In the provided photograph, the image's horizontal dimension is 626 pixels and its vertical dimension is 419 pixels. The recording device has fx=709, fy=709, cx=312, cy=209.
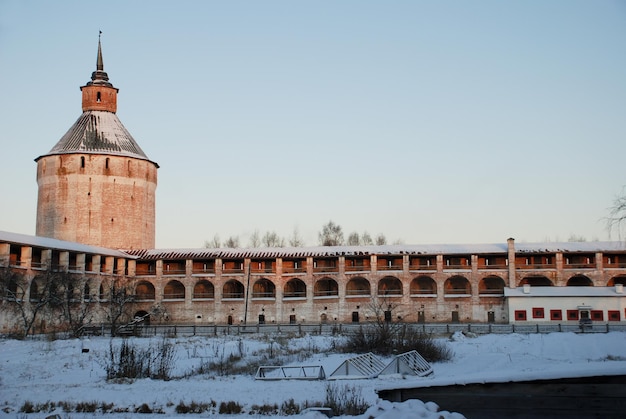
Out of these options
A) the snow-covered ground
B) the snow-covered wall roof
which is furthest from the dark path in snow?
the snow-covered wall roof

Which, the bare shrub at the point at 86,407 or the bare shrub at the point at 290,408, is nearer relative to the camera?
the bare shrub at the point at 290,408

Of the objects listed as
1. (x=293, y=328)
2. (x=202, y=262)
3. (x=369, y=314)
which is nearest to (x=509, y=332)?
(x=293, y=328)

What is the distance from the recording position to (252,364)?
79.0ft

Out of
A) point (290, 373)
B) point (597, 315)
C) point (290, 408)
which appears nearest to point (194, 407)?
point (290, 408)

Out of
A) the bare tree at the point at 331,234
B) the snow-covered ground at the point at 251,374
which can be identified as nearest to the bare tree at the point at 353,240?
the bare tree at the point at 331,234

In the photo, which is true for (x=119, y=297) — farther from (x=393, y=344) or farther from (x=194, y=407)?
(x=194, y=407)

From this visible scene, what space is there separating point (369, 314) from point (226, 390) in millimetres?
35837

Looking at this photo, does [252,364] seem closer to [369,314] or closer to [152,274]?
[369,314]

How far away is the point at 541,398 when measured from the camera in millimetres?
9305

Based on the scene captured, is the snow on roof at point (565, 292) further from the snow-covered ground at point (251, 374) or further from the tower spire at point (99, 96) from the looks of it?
the tower spire at point (99, 96)

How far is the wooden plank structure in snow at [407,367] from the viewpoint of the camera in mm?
20906

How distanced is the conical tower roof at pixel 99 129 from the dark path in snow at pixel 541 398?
55.3 metres

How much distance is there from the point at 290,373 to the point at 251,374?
3.92ft

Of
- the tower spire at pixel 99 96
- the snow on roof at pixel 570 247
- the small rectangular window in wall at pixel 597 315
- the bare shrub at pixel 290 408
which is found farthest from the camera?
the tower spire at pixel 99 96
